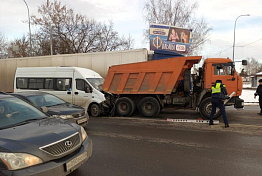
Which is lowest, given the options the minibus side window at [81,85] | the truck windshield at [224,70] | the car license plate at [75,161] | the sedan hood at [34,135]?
the car license plate at [75,161]

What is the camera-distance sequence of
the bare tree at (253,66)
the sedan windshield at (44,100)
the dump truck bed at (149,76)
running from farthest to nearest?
the bare tree at (253,66) < the dump truck bed at (149,76) < the sedan windshield at (44,100)

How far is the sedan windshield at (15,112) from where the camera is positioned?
3.08 meters

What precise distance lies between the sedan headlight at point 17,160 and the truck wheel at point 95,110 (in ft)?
20.6

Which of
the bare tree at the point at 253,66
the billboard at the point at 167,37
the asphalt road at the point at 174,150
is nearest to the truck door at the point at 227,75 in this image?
the asphalt road at the point at 174,150

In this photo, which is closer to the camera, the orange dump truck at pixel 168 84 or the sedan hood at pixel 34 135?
the sedan hood at pixel 34 135

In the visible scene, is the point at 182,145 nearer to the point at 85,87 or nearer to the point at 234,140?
the point at 234,140

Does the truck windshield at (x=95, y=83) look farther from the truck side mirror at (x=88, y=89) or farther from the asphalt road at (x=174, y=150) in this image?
the asphalt road at (x=174, y=150)

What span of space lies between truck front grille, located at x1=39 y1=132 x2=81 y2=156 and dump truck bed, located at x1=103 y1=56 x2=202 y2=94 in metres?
5.50

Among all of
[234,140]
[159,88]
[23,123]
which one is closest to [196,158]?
[234,140]

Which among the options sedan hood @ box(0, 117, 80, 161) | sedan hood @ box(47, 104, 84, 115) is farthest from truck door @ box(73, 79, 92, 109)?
sedan hood @ box(0, 117, 80, 161)

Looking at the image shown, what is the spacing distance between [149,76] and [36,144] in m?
6.18

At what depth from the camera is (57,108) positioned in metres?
5.91

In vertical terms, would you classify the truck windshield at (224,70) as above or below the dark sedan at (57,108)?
above

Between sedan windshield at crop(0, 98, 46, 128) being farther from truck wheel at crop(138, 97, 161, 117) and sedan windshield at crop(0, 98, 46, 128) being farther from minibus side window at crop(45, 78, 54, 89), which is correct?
minibus side window at crop(45, 78, 54, 89)
